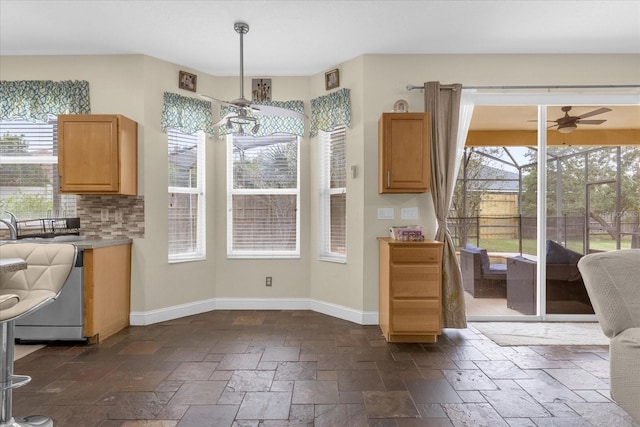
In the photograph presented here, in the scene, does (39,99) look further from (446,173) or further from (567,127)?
(567,127)

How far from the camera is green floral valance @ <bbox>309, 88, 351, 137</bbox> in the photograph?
3762mm

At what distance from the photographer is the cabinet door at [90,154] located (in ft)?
10.9

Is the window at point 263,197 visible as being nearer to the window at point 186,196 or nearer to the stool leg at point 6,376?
the window at point 186,196

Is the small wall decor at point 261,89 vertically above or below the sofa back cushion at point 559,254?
above

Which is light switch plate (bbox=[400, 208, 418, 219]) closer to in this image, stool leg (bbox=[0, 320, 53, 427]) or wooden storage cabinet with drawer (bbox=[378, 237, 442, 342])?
wooden storage cabinet with drawer (bbox=[378, 237, 442, 342])

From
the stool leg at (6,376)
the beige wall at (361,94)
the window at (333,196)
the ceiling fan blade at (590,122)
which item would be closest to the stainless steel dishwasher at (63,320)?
the beige wall at (361,94)

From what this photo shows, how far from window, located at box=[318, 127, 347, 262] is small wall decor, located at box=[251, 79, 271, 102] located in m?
0.76

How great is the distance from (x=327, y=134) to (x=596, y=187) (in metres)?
2.91

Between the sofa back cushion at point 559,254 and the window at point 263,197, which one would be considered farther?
the window at point 263,197

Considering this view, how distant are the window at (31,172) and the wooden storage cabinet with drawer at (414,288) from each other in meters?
3.31

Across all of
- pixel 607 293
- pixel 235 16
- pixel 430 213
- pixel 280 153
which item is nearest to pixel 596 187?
pixel 430 213

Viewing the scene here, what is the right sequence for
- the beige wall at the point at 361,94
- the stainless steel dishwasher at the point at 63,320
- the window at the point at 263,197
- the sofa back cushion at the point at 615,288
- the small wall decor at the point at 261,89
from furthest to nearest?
the window at the point at 263,197, the small wall decor at the point at 261,89, the beige wall at the point at 361,94, the stainless steel dishwasher at the point at 63,320, the sofa back cushion at the point at 615,288

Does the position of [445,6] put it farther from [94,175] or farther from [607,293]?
[94,175]

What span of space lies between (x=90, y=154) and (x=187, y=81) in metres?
1.30
